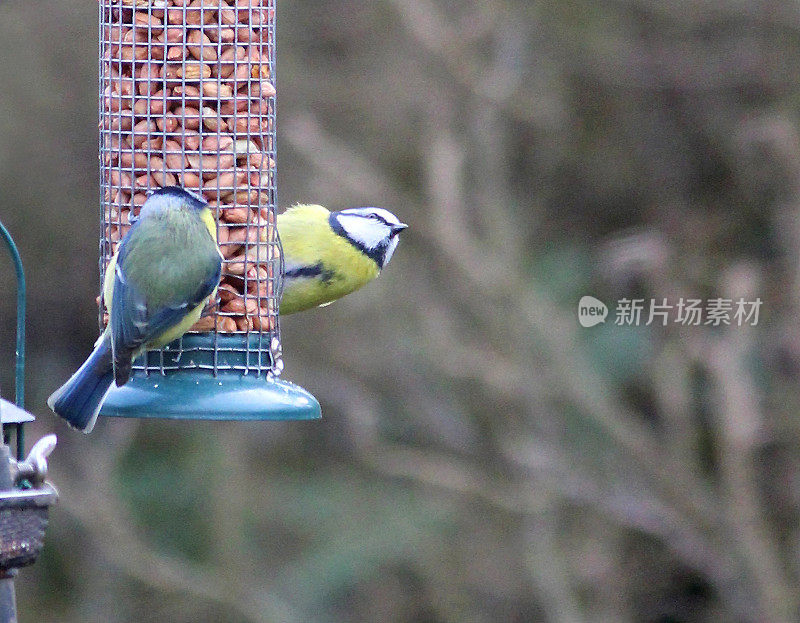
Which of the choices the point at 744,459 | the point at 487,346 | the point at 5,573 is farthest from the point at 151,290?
the point at 744,459

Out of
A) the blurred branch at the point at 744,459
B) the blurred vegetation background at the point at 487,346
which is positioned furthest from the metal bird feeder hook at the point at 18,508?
the blurred branch at the point at 744,459

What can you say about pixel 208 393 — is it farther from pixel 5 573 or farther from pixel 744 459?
pixel 744 459

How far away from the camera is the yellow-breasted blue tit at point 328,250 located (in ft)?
16.0

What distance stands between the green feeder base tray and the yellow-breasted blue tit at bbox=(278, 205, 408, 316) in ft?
1.67

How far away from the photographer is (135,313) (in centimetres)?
399

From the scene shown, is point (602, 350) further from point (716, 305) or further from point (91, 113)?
point (91, 113)

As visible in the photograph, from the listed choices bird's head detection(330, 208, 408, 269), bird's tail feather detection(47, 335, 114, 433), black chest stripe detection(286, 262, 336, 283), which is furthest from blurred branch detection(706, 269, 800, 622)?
bird's tail feather detection(47, 335, 114, 433)

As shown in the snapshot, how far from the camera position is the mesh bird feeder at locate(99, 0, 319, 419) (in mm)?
4340

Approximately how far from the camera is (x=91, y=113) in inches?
368

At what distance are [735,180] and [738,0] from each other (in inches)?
50.2

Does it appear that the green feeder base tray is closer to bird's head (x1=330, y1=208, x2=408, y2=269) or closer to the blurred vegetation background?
bird's head (x1=330, y1=208, x2=408, y2=269)

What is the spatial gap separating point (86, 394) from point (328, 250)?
129cm

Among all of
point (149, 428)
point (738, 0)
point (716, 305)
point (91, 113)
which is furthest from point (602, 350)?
point (91, 113)

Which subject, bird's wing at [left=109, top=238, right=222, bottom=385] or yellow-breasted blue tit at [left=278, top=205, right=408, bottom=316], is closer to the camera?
bird's wing at [left=109, top=238, right=222, bottom=385]
